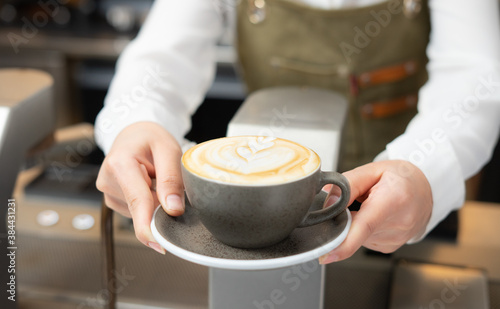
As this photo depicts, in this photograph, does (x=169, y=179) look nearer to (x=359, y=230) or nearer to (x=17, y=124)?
(x=359, y=230)

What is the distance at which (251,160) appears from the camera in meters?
0.53

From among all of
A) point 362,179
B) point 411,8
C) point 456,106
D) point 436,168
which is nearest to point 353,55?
point 411,8

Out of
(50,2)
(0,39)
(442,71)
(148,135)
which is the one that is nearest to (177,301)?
(148,135)

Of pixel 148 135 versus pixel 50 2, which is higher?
pixel 148 135

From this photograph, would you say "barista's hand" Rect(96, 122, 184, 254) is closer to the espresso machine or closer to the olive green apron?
the espresso machine

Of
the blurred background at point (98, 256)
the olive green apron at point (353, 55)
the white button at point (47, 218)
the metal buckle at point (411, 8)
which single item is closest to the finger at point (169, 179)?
the blurred background at point (98, 256)

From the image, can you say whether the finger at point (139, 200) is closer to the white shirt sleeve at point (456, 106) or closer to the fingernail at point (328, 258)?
the fingernail at point (328, 258)

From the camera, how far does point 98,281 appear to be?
894 millimetres

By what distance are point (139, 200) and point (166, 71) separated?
0.48 m

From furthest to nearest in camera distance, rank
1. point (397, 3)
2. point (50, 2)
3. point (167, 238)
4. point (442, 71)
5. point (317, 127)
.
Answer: point (50, 2) < point (397, 3) < point (442, 71) < point (317, 127) < point (167, 238)

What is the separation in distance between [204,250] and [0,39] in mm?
2756

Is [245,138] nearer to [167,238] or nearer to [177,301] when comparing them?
[167,238]

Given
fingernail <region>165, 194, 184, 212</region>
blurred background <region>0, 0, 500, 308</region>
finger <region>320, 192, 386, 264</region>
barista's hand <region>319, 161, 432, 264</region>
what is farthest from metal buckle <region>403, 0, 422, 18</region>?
fingernail <region>165, 194, 184, 212</region>

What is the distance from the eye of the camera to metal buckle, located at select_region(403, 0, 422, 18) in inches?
44.9
